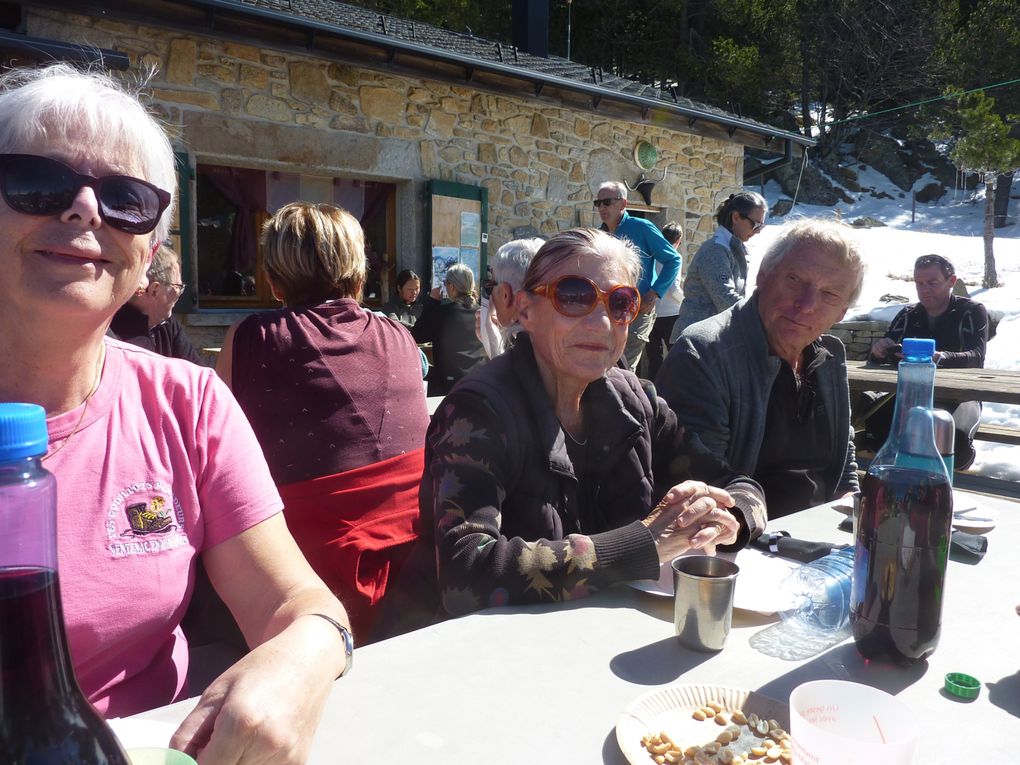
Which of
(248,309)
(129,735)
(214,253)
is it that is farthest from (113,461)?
(214,253)

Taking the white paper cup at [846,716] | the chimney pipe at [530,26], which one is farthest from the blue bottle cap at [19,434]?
the chimney pipe at [530,26]

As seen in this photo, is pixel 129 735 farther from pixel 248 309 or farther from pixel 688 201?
pixel 688 201

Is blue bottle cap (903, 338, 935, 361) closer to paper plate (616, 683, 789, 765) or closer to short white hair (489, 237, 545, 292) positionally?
paper plate (616, 683, 789, 765)

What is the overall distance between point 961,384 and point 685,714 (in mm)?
4237

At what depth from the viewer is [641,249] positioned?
19.9 feet

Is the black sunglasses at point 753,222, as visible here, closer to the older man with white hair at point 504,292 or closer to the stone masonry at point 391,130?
the older man with white hair at point 504,292

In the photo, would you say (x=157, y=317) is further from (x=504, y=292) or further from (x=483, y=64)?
(x=483, y=64)

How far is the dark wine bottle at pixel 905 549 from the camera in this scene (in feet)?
4.01

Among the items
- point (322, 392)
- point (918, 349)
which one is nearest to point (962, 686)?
point (918, 349)

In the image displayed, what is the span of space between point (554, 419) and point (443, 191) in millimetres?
5982

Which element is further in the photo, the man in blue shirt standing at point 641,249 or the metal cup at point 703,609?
the man in blue shirt standing at point 641,249

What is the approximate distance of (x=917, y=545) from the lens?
1.22 metres

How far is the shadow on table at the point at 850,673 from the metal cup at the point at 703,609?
0.40 ft

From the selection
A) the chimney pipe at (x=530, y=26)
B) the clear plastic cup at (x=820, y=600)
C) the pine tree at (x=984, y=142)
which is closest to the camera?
the clear plastic cup at (x=820, y=600)
